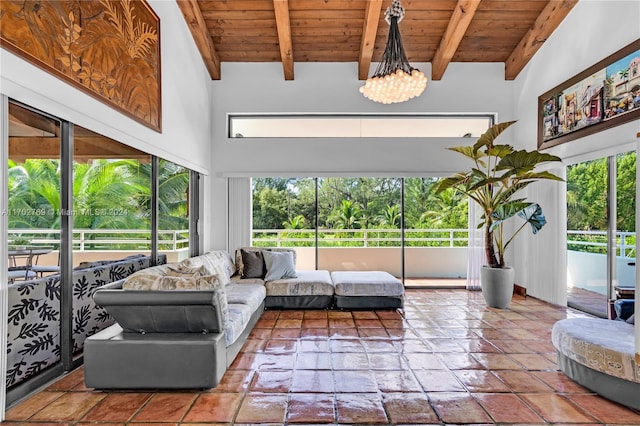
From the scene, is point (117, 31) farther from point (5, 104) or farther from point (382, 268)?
point (382, 268)

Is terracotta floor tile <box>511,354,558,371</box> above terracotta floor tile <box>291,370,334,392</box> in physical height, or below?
below

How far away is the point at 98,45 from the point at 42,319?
2.35 metres

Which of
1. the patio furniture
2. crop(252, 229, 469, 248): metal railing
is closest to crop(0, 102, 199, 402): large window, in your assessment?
the patio furniture

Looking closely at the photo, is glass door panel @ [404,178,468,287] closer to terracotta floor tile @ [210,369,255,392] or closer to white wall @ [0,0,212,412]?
white wall @ [0,0,212,412]

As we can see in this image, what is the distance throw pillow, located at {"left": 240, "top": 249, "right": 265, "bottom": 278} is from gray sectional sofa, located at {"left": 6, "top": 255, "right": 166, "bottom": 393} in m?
1.99

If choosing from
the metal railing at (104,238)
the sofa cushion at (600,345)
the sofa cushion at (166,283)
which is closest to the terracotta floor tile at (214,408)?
the sofa cushion at (166,283)

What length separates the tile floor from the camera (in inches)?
90.7

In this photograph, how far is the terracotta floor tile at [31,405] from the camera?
2301mm

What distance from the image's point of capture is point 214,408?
2404 mm

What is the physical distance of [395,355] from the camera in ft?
10.9

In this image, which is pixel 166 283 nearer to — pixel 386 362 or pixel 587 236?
pixel 386 362

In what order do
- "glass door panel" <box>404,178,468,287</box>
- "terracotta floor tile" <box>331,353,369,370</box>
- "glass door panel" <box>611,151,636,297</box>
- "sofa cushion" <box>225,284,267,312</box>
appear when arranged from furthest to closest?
"glass door panel" <box>404,178,468,287</box>, "glass door panel" <box>611,151,636,297</box>, "sofa cushion" <box>225,284,267,312</box>, "terracotta floor tile" <box>331,353,369,370</box>

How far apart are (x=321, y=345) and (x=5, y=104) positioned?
317 cm

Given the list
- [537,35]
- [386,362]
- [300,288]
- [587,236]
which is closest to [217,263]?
[300,288]
